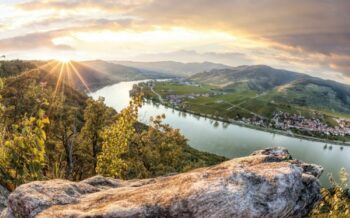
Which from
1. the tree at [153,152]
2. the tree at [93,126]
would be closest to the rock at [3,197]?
the tree at [153,152]

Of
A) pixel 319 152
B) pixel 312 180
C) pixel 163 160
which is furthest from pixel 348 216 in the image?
pixel 319 152

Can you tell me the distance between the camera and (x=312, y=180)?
382 inches

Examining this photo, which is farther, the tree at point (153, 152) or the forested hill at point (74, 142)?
the tree at point (153, 152)

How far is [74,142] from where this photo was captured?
38.1m

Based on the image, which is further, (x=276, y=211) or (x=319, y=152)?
(x=319, y=152)

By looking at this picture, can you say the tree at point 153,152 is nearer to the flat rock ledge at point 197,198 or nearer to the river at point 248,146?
the flat rock ledge at point 197,198

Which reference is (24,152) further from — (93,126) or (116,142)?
(93,126)

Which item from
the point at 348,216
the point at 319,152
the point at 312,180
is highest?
the point at 312,180

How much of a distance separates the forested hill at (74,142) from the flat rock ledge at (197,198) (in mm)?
1157

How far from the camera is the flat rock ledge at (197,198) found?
24.3ft

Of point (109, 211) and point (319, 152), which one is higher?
point (109, 211)

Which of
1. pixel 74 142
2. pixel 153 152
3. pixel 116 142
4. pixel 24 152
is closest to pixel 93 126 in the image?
pixel 74 142

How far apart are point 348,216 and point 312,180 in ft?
8.89

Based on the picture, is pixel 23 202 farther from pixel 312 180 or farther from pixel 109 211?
A: pixel 312 180
